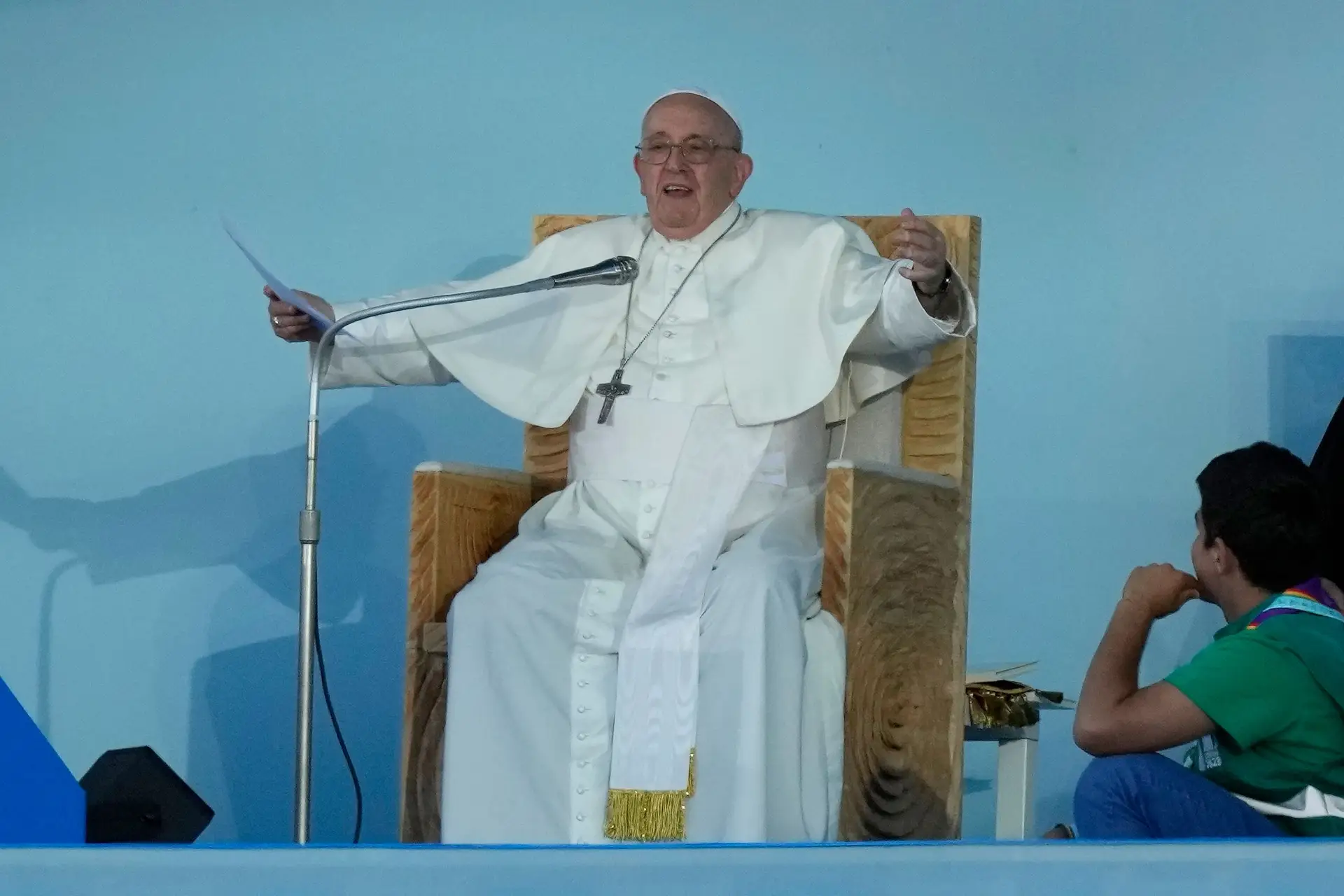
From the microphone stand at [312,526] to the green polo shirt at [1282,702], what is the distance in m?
1.20

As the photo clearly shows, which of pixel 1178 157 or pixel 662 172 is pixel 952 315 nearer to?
pixel 662 172

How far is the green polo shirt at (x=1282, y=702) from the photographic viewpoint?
109 inches

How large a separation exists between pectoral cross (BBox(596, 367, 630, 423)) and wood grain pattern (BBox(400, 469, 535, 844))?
32 centimetres

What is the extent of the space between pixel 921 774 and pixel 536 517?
34.8 inches

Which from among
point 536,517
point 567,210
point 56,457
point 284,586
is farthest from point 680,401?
point 56,457

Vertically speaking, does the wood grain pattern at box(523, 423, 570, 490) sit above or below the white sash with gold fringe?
above

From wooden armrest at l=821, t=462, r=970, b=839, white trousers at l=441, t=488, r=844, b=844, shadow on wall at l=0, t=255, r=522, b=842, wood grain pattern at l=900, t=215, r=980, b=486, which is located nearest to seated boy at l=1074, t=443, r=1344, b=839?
wooden armrest at l=821, t=462, r=970, b=839

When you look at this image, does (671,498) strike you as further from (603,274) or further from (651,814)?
(651,814)

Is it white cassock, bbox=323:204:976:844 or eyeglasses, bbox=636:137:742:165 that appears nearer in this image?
white cassock, bbox=323:204:976:844

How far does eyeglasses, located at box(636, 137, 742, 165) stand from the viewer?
3.61 m

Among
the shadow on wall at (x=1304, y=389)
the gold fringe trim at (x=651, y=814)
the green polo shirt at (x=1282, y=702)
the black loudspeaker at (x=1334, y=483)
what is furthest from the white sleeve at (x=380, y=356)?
the shadow on wall at (x=1304, y=389)

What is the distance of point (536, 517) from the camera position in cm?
347

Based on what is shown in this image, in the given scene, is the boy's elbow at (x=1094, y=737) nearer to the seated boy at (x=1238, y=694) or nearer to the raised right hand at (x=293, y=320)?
the seated boy at (x=1238, y=694)

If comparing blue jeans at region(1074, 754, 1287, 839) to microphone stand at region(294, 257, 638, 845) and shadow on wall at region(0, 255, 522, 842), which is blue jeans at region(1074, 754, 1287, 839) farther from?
shadow on wall at region(0, 255, 522, 842)
